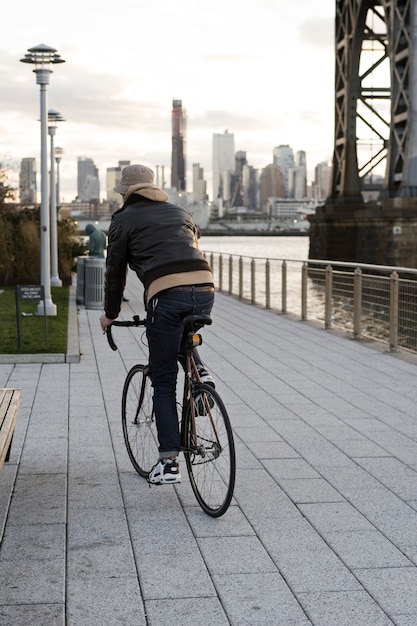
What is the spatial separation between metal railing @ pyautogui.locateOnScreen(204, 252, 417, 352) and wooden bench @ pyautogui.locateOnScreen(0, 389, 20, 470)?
6.76 meters

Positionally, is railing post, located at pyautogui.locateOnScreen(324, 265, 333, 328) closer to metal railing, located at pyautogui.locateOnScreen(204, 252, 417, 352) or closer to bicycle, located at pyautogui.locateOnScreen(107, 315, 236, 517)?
metal railing, located at pyautogui.locateOnScreen(204, 252, 417, 352)

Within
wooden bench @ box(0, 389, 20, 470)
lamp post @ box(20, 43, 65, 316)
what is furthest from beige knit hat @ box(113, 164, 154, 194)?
lamp post @ box(20, 43, 65, 316)

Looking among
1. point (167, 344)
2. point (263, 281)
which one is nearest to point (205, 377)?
point (167, 344)

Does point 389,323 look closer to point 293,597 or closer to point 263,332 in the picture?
point 263,332

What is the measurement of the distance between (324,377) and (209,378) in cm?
513

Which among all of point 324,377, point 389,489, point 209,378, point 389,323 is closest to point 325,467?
point 389,489

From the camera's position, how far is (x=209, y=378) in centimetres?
539

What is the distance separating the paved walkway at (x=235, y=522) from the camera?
402 cm

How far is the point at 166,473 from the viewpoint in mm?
5395

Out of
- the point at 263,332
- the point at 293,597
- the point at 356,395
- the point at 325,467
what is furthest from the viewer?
the point at 263,332

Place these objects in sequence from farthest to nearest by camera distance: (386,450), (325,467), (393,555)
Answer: (386,450), (325,467), (393,555)

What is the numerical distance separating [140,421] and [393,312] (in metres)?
7.11

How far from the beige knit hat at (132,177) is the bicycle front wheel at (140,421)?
1.05 meters

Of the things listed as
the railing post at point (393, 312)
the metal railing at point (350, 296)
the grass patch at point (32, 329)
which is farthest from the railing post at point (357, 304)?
the grass patch at point (32, 329)
